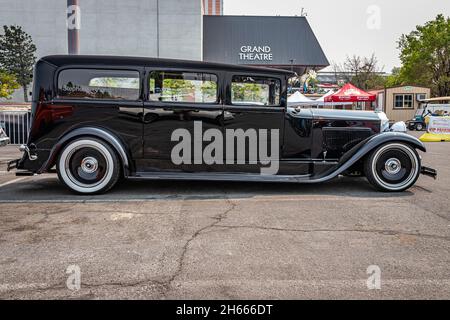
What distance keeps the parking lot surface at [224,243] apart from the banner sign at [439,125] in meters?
14.9

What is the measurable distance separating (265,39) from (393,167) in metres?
34.8

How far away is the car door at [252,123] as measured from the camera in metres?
5.66

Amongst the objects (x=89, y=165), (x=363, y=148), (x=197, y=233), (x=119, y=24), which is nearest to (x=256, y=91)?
(x=363, y=148)

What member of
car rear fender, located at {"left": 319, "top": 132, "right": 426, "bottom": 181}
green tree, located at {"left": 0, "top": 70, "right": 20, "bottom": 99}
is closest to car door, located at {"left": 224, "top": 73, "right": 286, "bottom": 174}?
car rear fender, located at {"left": 319, "top": 132, "right": 426, "bottom": 181}

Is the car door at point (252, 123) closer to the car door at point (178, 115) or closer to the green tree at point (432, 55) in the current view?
the car door at point (178, 115)

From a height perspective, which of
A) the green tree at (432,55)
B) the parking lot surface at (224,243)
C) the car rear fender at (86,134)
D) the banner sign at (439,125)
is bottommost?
the parking lot surface at (224,243)

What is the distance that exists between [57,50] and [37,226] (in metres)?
32.0

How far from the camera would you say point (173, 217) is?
4344mm

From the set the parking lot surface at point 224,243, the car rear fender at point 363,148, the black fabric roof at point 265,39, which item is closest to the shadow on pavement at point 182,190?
the parking lot surface at point 224,243

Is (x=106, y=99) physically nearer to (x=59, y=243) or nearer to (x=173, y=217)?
(x=173, y=217)

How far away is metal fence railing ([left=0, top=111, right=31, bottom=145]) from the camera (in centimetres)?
1317

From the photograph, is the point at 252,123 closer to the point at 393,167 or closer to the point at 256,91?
the point at 256,91

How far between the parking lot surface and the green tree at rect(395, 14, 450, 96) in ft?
134
